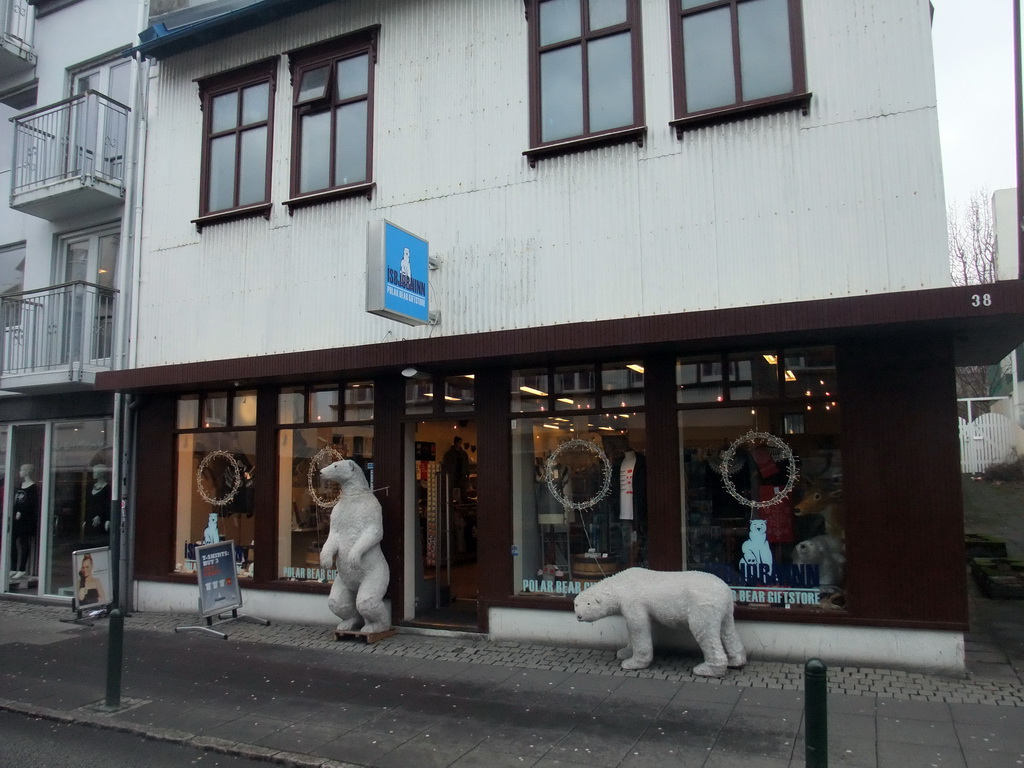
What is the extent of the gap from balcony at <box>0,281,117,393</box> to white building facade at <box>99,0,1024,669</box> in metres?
0.70

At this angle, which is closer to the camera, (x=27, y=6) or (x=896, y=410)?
(x=896, y=410)

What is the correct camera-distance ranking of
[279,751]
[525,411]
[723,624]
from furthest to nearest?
1. [525,411]
2. [723,624]
3. [279,751]

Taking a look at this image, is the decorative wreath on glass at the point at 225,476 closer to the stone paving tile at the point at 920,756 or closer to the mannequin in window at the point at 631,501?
the mannequin in window at the point at 631,501

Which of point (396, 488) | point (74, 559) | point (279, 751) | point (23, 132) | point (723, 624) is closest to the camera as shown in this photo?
point (279, 751)

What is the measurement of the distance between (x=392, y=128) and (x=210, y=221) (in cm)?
317

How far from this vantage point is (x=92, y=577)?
1106 cm

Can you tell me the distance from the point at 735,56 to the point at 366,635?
25.1ft

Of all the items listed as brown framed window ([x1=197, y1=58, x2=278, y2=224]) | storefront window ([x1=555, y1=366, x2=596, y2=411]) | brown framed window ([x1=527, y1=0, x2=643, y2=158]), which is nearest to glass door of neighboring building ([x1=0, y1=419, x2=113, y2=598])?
brown framed window ([x1=197, y1=58, x2=278, y2=224])

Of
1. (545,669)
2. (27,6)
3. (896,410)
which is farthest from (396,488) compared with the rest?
(27,6)

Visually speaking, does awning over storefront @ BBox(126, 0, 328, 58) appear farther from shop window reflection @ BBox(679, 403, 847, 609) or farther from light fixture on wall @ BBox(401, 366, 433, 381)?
shop window reflection @ BBox(679, 403, 847, 609)

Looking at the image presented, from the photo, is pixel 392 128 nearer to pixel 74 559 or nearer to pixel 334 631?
pixel 334 631

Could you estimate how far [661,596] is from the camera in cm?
769

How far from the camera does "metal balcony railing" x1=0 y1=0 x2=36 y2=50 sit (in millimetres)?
13883

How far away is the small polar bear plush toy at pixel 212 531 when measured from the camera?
1144cm
